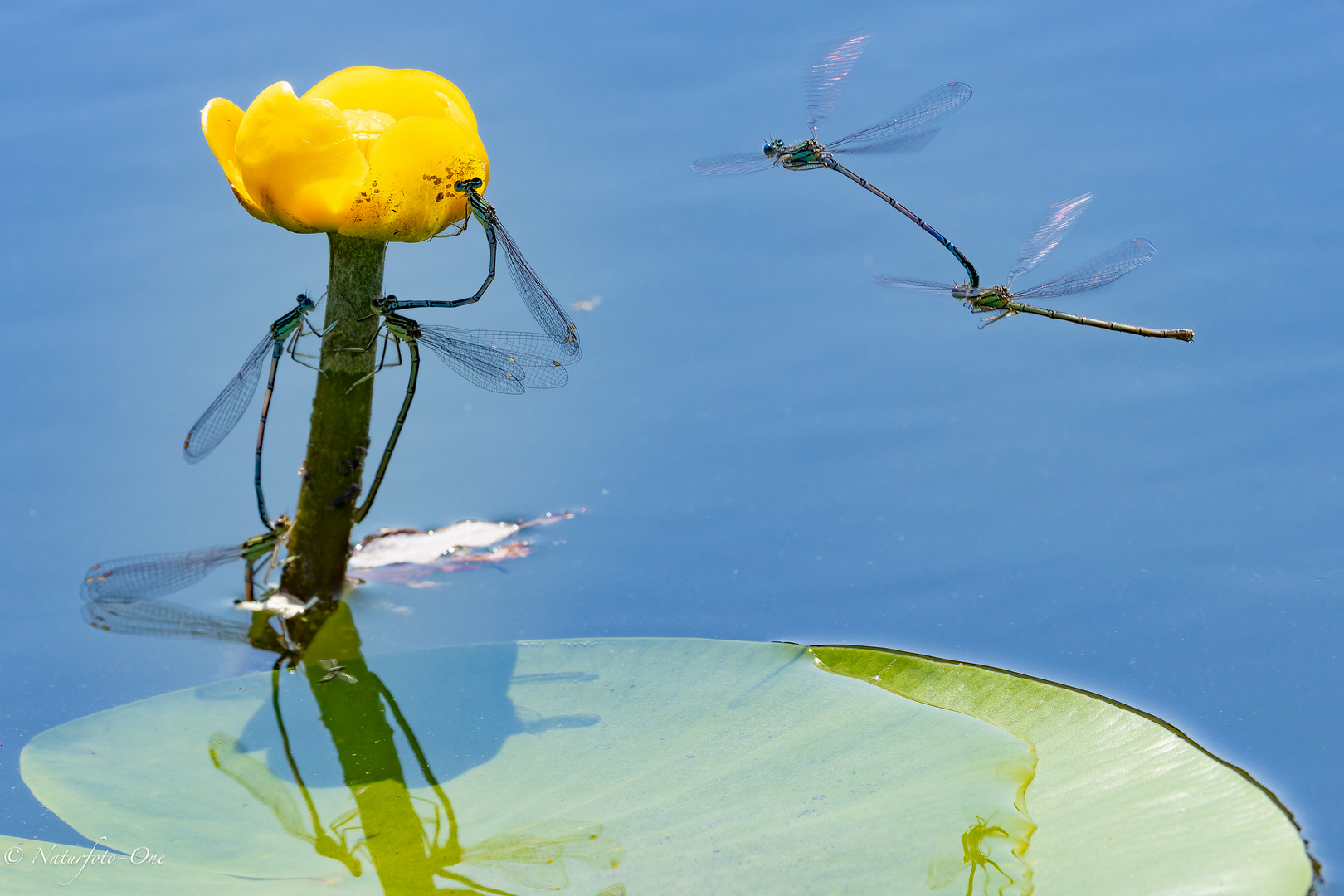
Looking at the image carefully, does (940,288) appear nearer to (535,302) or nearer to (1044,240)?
(1044,240)

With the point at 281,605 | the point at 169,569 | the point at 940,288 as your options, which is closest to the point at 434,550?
the point at 281,605

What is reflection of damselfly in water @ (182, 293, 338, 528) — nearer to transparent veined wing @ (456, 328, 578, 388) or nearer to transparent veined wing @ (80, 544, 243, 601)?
transparent veined wing @ (80, 544, 243, 601)

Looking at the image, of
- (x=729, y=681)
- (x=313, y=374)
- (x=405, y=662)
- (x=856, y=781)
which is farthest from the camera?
(x=313, y=374)

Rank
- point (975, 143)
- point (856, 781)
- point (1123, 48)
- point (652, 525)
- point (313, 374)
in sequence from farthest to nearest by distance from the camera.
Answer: point (1123, 48)
point (975, 143)
point (313, 374)
point (652, 525)
point (856, 781)

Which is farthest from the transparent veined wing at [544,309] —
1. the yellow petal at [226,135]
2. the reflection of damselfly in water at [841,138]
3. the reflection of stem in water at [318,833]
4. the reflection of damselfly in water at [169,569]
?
the reflection of stem in water at [318,833]

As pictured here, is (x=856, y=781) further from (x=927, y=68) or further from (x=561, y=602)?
(x=927, y=68)

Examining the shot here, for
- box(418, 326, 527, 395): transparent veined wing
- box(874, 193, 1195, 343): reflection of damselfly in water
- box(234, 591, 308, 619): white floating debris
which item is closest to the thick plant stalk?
box(234, 591, 308, 619): white floating debris

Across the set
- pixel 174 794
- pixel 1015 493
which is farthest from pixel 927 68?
pixel 174 794

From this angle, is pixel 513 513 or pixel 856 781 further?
pixel 513 513

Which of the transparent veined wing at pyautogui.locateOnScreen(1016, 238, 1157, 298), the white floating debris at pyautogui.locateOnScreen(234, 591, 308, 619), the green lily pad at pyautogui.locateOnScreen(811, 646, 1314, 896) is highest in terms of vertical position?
A: the transparent veined wing at pyautogui.locateOnScreen(1016, 238, 1157, 298)
